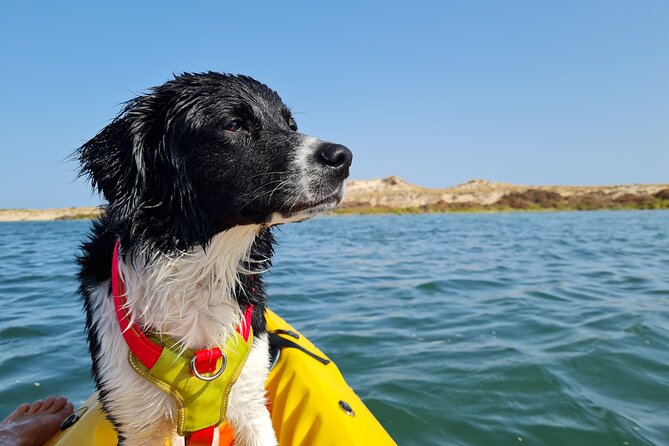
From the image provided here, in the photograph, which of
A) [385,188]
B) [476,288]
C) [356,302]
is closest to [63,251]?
[356,302]

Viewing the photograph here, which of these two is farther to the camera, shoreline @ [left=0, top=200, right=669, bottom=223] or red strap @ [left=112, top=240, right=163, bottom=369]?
shoreline @ [left=0, top=200, right=669, bottom=223]

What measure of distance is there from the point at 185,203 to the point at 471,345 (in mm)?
4628

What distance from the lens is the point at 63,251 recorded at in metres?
18.0

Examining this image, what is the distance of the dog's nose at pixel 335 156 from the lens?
7.95 feet

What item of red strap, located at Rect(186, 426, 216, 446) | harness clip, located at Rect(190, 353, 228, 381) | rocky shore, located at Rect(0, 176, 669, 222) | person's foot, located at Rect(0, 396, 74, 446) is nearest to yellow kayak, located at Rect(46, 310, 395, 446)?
person's foot, located at Rect(0, 396, 74, 446)

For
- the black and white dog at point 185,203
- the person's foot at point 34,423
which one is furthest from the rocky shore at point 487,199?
the black and white dog at point 185,203

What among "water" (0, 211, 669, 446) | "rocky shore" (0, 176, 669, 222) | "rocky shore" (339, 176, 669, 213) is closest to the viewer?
"water" (0, 211, 669, 446)

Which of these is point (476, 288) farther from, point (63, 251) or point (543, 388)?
point (63, 251)

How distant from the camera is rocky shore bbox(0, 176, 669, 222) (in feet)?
183

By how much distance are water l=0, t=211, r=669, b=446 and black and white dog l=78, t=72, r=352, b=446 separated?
2.83 ft

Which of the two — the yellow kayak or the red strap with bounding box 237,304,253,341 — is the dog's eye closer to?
the red strap with bounding box 237,304,253,341

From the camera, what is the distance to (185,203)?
2354 mm

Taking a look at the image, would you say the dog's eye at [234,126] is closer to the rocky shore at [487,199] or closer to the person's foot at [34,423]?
the person's foot at [34,423]

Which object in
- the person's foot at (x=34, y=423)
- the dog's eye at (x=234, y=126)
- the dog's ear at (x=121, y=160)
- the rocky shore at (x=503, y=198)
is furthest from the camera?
the rocky shore at (x=503, y=198)
